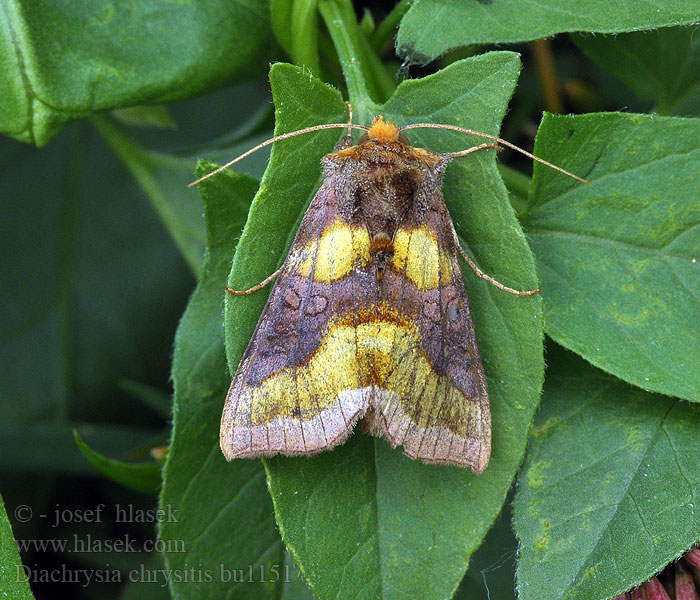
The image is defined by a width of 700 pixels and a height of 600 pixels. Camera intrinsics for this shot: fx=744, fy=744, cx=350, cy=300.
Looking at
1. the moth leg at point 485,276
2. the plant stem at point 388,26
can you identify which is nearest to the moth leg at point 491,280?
the moth leg at point 485,276

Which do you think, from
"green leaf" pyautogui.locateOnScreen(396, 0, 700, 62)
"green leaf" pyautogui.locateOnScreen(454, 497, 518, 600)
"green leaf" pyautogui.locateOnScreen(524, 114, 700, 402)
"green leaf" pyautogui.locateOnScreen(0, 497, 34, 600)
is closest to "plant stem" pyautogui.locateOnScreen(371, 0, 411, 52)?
"green leaf" pyautogui.locateOnScreen(396, 0, 700, 62)

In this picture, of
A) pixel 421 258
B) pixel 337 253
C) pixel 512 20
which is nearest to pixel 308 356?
pixel 337 253

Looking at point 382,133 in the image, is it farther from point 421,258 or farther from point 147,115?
point 147,115

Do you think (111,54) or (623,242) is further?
(111,54)

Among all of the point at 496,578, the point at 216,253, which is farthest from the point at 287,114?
the point at 496,578

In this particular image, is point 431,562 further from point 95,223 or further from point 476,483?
point 95,223

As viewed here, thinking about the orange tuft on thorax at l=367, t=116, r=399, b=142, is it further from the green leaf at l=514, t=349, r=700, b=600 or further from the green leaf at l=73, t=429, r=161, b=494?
the green leaf at l=73, t=429, r=161, b=494
